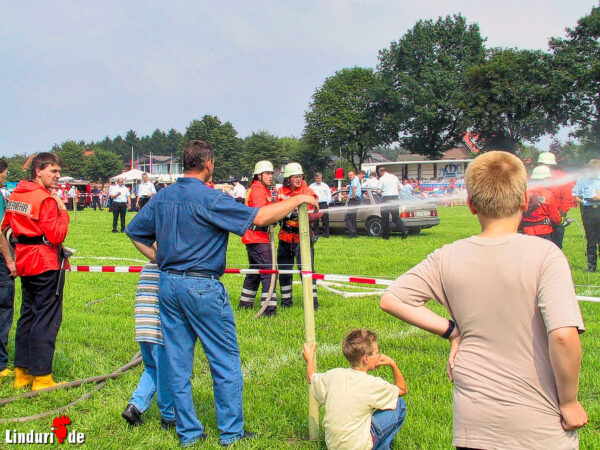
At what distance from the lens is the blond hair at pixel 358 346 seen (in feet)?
11.3

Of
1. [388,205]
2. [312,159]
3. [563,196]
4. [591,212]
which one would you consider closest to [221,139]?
[312,159]

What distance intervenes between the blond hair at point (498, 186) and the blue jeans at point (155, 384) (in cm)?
258

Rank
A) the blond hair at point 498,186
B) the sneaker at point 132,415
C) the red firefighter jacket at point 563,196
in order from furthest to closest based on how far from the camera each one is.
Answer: the red firefighter jacket at point 563,196 < the sneaker at point 132,415 < the blond hair at point 498,186

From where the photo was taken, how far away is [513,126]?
56094 millimetres

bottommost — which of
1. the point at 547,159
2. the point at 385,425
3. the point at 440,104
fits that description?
the point at 385,425

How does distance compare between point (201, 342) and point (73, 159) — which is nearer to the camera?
point (201, 342)

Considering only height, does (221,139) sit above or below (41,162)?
above

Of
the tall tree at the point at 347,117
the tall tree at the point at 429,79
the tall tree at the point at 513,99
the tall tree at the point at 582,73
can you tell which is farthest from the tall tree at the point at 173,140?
the tall tree at the point at 582,73

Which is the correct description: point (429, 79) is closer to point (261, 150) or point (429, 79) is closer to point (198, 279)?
point (261, 150)

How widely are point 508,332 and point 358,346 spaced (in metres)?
1.42

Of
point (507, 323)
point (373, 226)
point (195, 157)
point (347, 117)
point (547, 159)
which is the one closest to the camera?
point (507, 323)

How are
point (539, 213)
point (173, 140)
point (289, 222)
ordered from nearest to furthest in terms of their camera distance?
1. point (289, 222)
2. point (539, 213)
3. point (173, 140)

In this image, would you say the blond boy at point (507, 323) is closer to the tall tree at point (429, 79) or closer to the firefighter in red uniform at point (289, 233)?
the firefighter in red uniform at point (289, 233)

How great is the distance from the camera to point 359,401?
3377 millimetres
